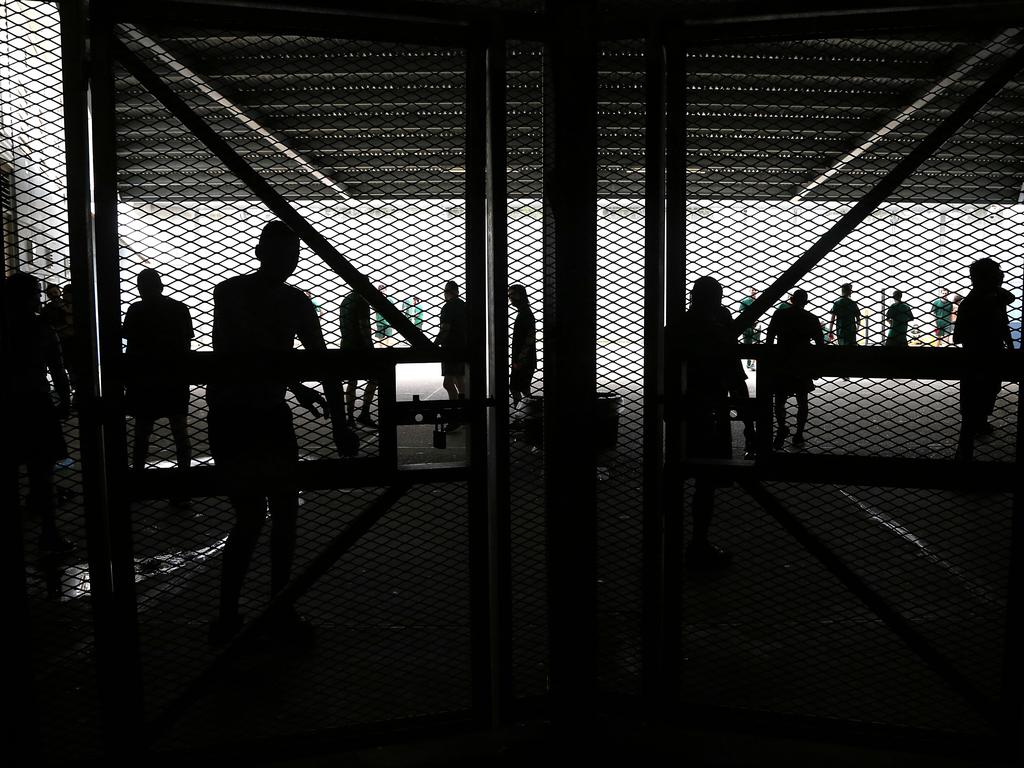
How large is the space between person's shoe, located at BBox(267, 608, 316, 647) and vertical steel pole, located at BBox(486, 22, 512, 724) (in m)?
1.12

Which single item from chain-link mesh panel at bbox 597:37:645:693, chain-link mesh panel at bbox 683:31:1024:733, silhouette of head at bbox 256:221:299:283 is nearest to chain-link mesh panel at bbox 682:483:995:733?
chain-link mesh panel at bbox 683:31:1024:733

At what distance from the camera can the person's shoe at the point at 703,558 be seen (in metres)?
4.38

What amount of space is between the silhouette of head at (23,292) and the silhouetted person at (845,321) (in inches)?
104

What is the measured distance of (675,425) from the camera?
2.51 m

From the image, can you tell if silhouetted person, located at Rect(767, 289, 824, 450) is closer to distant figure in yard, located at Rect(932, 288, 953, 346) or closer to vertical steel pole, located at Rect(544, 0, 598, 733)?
distant figure in yard, located at Rect(932, 288, 953, 346)

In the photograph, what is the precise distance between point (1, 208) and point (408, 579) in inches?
107

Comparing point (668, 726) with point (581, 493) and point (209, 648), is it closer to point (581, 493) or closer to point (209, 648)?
point (581, 493)

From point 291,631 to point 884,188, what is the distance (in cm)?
290

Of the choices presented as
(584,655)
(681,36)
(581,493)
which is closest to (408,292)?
(581,493)

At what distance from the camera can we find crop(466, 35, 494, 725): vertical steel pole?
2389 millimetres

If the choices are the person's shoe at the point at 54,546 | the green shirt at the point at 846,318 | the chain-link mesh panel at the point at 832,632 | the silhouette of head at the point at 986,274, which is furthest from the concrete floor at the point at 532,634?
the silhouette of head at the point at 986,274

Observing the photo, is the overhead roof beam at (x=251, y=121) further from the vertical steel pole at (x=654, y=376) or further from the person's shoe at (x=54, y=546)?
the person's shoe at (x=54, y=546)

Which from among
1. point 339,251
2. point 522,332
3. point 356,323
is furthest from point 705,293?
point 339,251

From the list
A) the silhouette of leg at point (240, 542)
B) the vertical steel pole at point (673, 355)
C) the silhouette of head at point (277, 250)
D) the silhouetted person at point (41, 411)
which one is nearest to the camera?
the vertical steel pole at point (673, 355)
